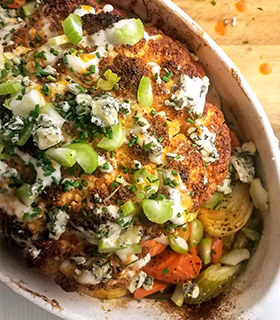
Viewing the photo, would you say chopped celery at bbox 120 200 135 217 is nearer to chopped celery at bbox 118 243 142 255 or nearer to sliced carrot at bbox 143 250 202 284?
chopped celery at bbox 118 243 142 255

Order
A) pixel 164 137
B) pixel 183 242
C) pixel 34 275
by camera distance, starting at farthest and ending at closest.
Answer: pixel 183 242 → pixel 34 275 → pixel 164 137

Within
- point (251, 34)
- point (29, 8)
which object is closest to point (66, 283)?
point (29, 8)

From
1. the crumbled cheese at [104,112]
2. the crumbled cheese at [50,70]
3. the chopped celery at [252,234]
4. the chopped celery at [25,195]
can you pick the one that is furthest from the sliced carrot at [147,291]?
the crumbled cheese at [50,70]

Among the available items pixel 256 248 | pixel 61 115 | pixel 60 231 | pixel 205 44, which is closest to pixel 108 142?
pixel 61 115

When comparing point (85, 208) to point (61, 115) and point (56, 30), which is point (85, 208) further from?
point (56, 30)

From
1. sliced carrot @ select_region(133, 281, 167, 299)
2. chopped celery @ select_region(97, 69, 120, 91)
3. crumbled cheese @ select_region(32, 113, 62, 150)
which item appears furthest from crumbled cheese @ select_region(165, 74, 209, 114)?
sliced carrot @ select_region(133, 281, 167, 299)

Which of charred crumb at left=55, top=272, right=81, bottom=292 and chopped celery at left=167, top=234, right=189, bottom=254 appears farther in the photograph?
chopped celery at left=167, top=234, right=189, bottom=254

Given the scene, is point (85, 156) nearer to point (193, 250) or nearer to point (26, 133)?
point (26, 133)
